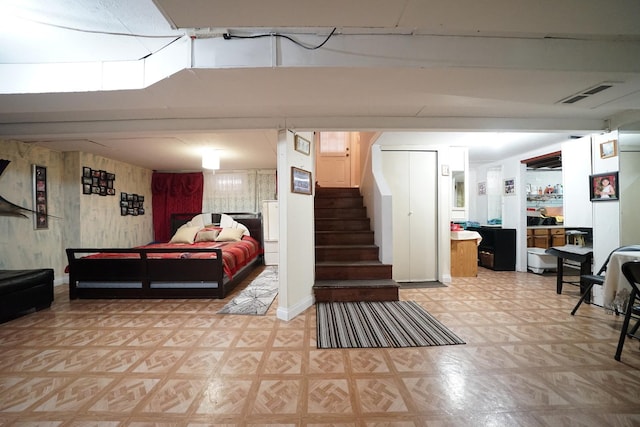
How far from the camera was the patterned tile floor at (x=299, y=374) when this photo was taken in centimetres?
143

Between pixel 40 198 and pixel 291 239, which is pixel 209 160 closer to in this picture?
pixel 291 239

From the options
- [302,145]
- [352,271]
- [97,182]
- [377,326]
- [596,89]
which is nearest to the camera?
[596,89]

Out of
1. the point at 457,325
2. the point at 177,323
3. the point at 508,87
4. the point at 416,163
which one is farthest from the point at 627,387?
the point at 177,323

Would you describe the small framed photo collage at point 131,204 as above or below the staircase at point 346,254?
above

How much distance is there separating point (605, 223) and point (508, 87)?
2.55m

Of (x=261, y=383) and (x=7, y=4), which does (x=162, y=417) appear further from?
(x=7, y=4)

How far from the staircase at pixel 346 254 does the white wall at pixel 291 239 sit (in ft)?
1.17

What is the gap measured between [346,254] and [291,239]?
4.08 feet

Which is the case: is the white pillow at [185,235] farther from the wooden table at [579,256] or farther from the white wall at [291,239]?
the wooden table at [579,256]

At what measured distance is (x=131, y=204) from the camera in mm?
5395

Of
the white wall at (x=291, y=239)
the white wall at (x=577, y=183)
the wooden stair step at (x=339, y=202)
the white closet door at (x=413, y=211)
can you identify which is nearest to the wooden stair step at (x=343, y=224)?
the wooden stair step at (x=339, y=202)

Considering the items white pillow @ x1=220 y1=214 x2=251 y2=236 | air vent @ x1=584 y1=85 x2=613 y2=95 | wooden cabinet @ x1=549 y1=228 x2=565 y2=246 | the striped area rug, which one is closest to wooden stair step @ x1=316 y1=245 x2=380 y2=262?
the striped area rug

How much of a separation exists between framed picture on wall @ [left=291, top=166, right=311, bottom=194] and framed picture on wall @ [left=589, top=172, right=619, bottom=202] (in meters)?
3.68

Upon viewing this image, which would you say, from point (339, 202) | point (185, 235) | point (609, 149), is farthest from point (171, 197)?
point (609, 149)
